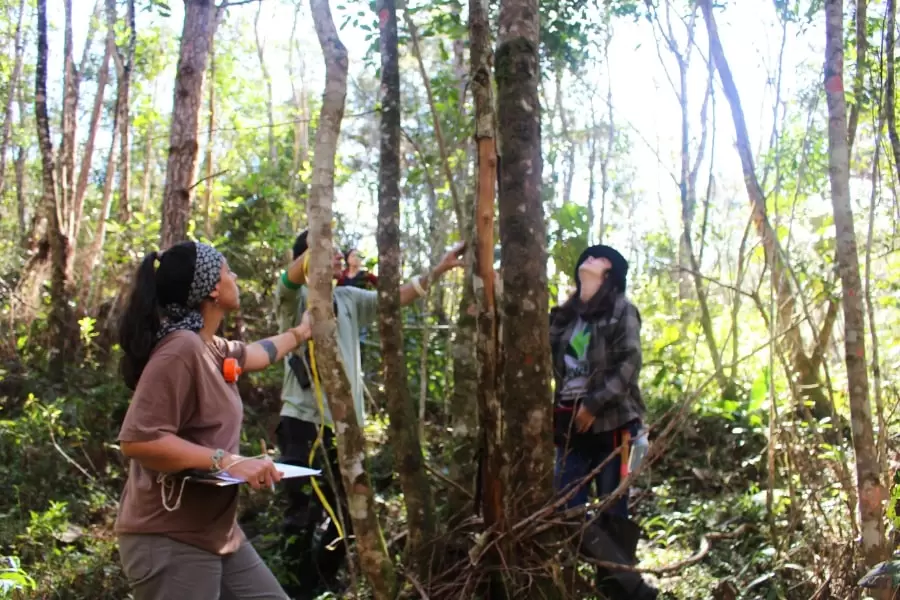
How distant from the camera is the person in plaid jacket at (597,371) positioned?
3.88 m

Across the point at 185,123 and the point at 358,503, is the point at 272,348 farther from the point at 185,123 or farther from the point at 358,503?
the point at 185,123

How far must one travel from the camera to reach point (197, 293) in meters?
2.45

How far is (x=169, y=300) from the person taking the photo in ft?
7.97

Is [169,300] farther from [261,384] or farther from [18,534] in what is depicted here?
[261,384]

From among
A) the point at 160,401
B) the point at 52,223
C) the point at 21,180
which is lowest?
the point at 160,401

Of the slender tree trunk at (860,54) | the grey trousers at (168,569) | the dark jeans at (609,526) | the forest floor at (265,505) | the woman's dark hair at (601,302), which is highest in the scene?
the slender tree trunk at (860,54)

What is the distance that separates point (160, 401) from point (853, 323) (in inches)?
110

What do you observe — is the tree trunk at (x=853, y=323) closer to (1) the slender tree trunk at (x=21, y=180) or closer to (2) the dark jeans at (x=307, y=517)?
(2) the dark jeans at (x=307, y=517)

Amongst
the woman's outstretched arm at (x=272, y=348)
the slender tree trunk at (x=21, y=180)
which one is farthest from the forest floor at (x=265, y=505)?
the slender tree trunk at (x=21, y=180)

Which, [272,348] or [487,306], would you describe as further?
[487,306]

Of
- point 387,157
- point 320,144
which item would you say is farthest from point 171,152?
point 320,144

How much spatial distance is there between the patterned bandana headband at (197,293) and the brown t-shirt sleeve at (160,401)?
174 millimetres

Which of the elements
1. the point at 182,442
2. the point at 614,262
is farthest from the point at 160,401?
the point at 614,262

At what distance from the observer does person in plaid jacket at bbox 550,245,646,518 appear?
3.88m
